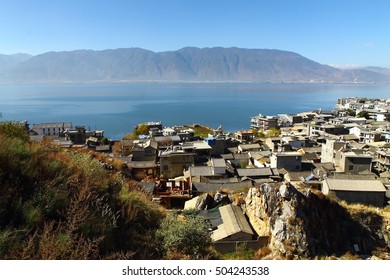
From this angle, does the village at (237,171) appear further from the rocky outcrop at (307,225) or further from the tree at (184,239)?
the tree at (184,239)

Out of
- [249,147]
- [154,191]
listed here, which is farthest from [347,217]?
[249,147]

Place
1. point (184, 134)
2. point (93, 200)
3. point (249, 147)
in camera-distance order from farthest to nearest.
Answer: point (184, 134) → point (249, 147) → point (93, 200)

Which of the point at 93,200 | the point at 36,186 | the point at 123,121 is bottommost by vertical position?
the point at 123,121

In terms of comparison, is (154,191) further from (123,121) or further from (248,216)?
(123,121)

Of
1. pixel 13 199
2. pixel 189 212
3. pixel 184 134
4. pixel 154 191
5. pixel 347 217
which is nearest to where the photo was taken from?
pixel 13 199

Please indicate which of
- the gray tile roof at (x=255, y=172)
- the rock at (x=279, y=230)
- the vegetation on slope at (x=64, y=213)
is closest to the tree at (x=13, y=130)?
the vegetation on slope at (x=64, y=213)

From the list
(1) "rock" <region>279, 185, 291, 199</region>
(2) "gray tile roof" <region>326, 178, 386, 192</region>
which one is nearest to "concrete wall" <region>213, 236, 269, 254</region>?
(1) "rock" <region>279, 185, 291, 199</region>

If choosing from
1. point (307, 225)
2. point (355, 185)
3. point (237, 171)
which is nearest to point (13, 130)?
point (307, 225)
